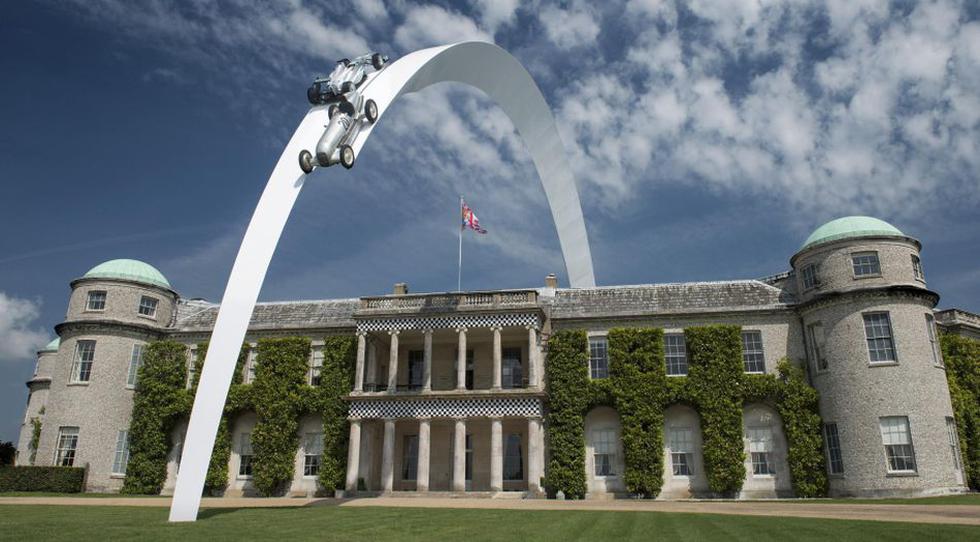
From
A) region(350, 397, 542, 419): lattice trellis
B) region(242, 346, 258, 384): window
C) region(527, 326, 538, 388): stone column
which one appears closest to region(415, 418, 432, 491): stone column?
region(350, 397, 542, 419): lattice trellis

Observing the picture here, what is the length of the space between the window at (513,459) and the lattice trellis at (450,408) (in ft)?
11.3

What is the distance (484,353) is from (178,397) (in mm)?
13854

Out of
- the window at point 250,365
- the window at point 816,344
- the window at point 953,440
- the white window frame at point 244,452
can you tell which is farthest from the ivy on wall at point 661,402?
the window at point 250,365

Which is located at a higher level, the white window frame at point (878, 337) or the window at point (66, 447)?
the white window frame at point (878, 337)

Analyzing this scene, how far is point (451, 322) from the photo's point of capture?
28578 millimetres

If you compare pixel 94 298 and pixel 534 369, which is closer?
pixel 534 369

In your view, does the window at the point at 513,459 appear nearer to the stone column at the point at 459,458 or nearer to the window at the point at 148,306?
the stone column at the point at 459,458

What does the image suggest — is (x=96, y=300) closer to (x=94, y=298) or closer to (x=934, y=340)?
(x=94, y=298)

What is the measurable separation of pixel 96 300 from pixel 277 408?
9.86 m

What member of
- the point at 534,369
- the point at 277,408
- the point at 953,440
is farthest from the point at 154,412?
the point at 953,440

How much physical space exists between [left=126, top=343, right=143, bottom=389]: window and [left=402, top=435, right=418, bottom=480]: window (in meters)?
→ 12.7

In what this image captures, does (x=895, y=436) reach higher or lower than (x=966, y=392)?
lower

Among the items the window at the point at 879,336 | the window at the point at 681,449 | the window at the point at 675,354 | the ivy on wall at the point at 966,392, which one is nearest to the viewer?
the window at the point at 879,336

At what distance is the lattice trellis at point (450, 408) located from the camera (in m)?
27.0
